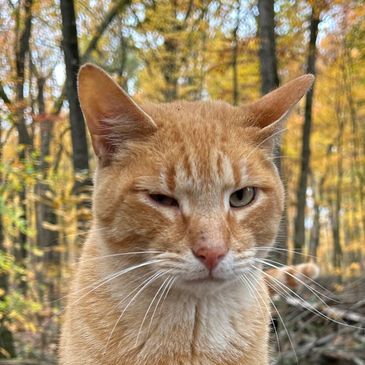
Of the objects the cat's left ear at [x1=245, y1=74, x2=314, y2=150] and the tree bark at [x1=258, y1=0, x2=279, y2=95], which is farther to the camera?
the tree bark at [x1=258, y1=0, x2=279, y2=95]

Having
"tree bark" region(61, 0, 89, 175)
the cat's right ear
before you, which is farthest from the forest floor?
the cat's right ear

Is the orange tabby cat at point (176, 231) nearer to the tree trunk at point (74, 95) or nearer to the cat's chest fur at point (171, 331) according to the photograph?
the cat's chest fur at point (171, 331)

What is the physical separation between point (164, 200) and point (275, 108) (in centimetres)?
71

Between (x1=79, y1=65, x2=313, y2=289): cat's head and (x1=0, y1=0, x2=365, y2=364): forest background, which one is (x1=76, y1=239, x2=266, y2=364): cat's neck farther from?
(x1=0, y1=0, x2=365, y2=364): forest background

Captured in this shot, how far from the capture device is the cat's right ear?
1979 millimetres

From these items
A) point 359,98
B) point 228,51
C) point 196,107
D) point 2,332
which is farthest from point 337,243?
point 196,107

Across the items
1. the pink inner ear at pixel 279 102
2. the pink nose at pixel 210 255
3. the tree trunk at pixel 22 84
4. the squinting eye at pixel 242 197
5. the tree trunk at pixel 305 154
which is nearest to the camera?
the pink nose at pixel 210 255

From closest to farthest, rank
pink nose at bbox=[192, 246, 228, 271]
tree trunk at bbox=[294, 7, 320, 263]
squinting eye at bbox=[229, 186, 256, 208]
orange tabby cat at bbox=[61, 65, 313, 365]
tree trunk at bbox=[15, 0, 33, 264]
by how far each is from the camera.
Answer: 1. pink nose at bbox=[192, 246, 228, 271]
2. orange tabby cat at bbox=[61, 65, 313, 365]
3. squinting eye at bbox=[229, 186, 256, 208]
4. tree trunk at bbox=[15, 0, 33, 264]
5. tree trunk at bbox=[294, 7, 320, 263]

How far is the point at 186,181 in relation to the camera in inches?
76.7

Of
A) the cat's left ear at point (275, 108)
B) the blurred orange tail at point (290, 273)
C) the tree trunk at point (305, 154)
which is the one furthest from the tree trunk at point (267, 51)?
the tree trunk at point (305, 154)

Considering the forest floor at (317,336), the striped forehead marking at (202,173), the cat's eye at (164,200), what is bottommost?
the forest floor at (317,336)

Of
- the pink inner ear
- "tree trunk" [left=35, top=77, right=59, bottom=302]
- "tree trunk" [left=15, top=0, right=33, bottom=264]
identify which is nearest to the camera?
the pink inner ear

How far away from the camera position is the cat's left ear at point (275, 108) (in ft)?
7.22

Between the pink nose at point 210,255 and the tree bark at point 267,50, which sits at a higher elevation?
the tree bark at point 267,50
